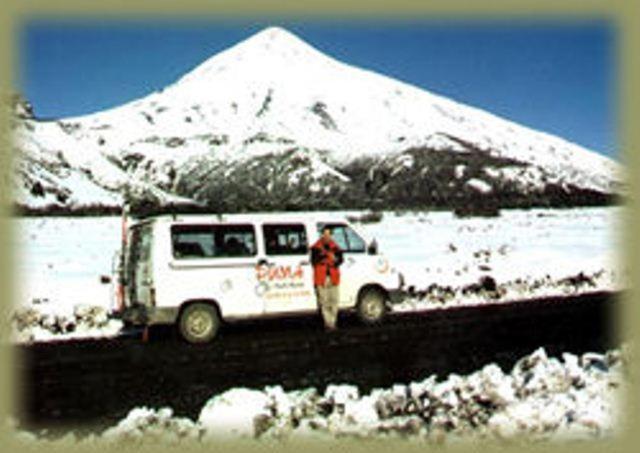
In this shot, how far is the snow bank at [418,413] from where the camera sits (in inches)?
333

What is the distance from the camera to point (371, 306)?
15.9 metres

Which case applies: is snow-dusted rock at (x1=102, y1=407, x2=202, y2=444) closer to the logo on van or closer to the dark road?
the dark road

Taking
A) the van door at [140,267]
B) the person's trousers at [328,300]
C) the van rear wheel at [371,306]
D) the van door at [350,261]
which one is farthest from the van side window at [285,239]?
the van door at [140,267]

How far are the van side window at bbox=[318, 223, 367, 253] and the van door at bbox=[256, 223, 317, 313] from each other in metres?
0.74

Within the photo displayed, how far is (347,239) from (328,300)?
1493 millimetres

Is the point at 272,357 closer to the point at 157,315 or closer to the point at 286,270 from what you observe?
the point at 157,315

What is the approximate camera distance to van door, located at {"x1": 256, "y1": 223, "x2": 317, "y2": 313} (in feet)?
47.8

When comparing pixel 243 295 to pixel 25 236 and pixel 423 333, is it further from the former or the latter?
pixel 25 236

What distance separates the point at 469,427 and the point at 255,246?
21.0 ft

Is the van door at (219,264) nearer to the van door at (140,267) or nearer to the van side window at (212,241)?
the van side window at (212,241)

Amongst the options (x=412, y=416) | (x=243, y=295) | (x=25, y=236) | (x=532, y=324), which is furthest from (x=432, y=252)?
(x=412, y=416)

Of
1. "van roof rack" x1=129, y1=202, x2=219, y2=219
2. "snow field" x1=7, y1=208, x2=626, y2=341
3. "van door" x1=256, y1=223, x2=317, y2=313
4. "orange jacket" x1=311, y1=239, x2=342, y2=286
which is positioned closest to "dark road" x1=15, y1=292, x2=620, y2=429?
"van door" x1=256, y1=223, x2=317, y2=313

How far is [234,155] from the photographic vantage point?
193m

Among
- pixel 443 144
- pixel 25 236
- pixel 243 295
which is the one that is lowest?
pixel 243 295
